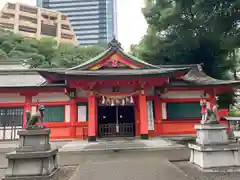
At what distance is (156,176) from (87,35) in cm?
11246

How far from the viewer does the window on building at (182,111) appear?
14742 mm

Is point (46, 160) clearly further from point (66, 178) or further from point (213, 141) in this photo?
point (213, 141)

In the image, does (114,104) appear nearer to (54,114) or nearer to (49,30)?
(54,114)

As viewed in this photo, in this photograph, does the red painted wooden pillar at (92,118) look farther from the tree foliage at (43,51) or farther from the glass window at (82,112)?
the tree foliage at (43,51)

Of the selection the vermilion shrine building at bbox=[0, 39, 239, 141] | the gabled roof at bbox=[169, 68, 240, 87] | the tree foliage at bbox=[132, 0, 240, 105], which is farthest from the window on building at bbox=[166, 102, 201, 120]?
the tree foliage at bbox=[132, 0, 240, 105]

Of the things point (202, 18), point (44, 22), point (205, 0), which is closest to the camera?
→ point (205, 0)

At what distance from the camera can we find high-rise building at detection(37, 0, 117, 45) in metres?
111

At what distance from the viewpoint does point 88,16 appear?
367ft

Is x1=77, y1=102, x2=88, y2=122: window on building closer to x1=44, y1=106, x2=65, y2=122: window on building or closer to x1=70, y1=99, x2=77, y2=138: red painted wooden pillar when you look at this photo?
x1=70, y1=99, x2=77, y2=138: red painted wooden pillar

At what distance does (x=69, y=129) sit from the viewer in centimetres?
1398

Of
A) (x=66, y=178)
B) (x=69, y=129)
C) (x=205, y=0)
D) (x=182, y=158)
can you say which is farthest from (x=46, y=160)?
(x=205, y=0)

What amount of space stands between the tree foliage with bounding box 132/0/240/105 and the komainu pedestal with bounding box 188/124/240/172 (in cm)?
1744

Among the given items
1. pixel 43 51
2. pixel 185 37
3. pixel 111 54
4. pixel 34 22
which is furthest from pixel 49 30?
pixel 111 54

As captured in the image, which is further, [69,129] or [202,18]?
[202,18]
